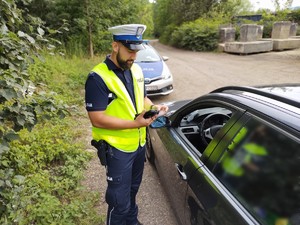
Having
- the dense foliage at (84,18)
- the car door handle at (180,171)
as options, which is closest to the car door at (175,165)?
the car door handle at (180,171)

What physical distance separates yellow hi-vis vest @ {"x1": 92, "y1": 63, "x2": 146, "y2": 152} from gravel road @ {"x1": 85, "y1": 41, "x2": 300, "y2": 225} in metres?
1.07

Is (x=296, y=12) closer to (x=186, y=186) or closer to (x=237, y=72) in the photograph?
(x=237, y=72)

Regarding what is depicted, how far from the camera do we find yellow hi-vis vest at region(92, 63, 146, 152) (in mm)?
1934

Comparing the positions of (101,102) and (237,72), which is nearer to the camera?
(101,102)

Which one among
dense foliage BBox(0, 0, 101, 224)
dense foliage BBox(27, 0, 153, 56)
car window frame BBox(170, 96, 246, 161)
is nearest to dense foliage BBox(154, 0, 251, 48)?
dense foliage BBox(27, 0, 153, 56)

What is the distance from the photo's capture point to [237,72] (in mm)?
10195

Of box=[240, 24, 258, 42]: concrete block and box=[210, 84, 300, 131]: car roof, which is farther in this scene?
box=[240, 24, 258, 42]: concrete block

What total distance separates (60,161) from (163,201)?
171 cm

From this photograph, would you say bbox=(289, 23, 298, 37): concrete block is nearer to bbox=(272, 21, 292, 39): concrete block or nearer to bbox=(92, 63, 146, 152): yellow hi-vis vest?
bbox=(272, 21, 292, 39): concrete block

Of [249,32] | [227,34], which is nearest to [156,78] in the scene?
[249,32]

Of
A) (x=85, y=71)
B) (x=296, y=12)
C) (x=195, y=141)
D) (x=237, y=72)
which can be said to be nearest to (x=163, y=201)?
(x=195, y=141)

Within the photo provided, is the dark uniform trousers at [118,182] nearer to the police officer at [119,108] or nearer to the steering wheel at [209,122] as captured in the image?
the police officer at [119,108]

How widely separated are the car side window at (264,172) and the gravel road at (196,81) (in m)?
1.40

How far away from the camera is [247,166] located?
1499 mm
